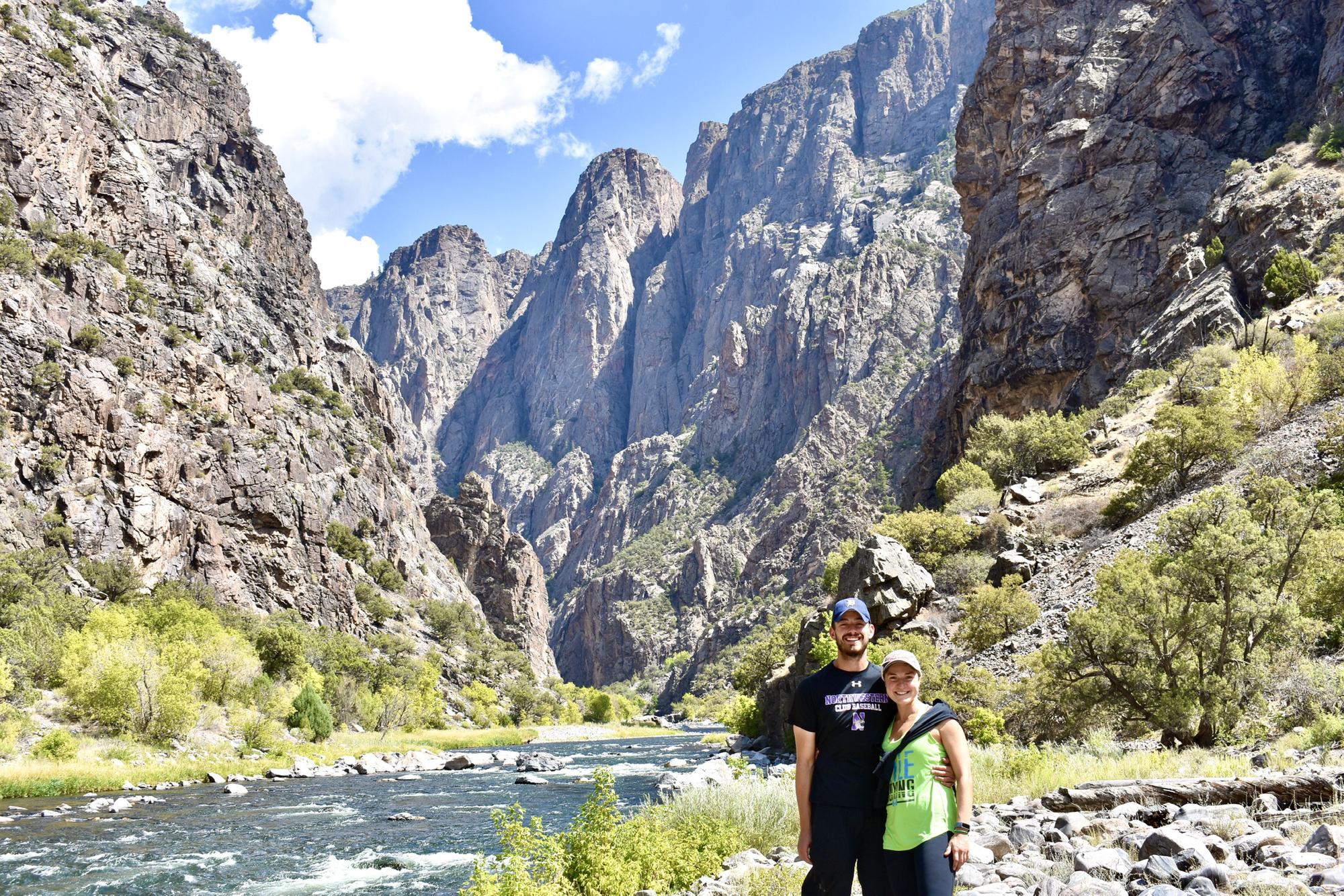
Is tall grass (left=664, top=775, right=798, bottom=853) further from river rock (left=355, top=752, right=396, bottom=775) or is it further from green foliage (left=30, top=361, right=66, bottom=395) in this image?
green foliage (left=30, top=361, right=66, bottom=395)

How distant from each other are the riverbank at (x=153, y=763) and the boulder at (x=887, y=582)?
29.4 m

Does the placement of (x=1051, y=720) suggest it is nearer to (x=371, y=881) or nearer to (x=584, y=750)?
(x=371, y=881)

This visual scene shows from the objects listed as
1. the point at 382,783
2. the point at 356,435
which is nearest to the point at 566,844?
the point at 382,783

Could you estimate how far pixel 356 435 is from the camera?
4163 inches

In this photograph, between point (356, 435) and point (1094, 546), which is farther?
point (356, 435)

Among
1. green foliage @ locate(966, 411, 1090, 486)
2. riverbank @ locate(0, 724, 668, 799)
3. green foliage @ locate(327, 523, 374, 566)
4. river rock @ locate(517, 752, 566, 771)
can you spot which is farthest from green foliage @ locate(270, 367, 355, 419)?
green foliage @ locate(966, 411, 1090, 486)

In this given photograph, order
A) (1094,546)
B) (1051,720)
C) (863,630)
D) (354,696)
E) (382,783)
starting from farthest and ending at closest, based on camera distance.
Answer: (354,696)
(382,783)
(1094,546)
(1051,720)
(863,630)

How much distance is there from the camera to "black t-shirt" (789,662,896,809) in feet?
19.0

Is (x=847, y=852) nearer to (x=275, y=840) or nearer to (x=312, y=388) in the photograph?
(x=275, y=840)

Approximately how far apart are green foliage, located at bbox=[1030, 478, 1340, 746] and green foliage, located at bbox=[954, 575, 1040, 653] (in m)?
9.92

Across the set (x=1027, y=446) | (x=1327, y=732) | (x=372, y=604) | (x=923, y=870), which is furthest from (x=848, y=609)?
(x=372, y=604)

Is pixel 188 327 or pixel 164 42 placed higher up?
pixel 164 42

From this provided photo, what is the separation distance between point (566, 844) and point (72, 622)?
50238mm

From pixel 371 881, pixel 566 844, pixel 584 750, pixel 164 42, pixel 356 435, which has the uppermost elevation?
pixel 164 42
